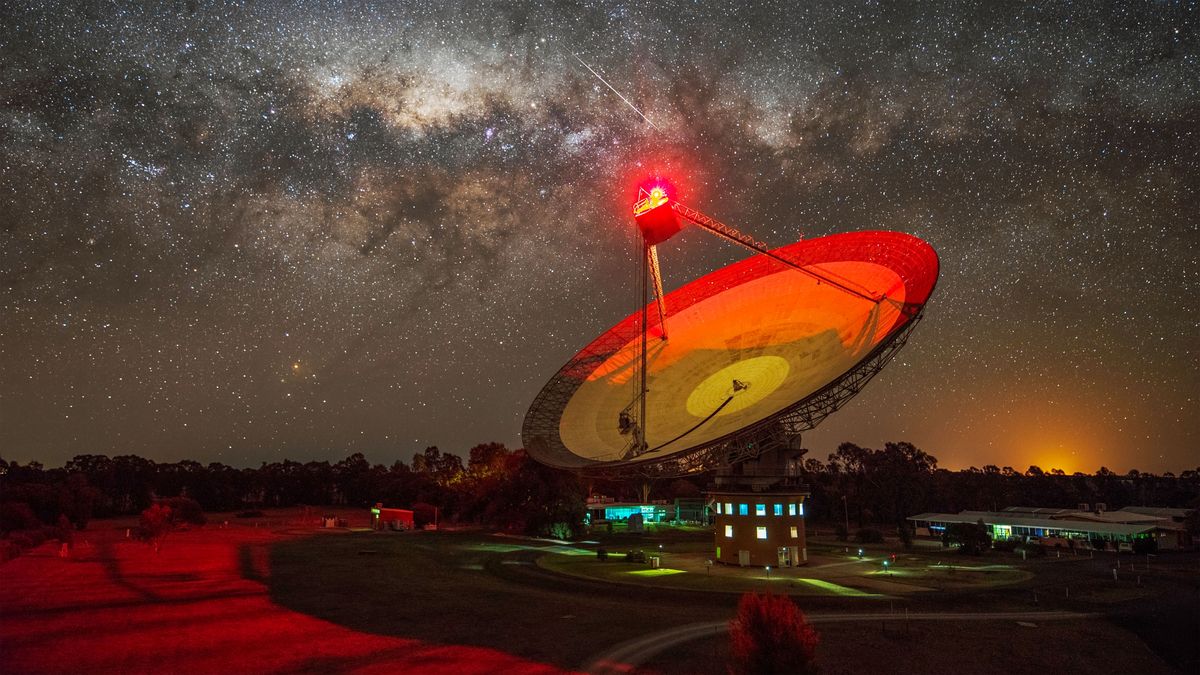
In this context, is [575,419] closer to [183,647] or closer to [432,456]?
[183,647]

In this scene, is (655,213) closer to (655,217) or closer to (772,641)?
(655,217)

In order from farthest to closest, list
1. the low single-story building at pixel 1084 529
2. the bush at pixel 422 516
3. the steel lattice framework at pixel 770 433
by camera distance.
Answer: the bush at pixel 422 516, the low single-story building at pixel 1084 529, the steel lattice framework at pixel 770 433

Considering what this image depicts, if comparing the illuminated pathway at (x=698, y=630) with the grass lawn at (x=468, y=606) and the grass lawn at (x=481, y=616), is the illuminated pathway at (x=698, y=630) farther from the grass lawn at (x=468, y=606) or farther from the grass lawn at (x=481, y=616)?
the grass lawn at (x=468, y=606)

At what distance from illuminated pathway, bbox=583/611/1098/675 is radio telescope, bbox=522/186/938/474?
28.4 feet

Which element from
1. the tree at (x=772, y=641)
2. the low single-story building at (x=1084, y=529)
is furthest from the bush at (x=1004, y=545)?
the tree at (x=772, y=641)

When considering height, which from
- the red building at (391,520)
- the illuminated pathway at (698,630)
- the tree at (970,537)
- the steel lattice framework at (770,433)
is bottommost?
the red building at (391,520)

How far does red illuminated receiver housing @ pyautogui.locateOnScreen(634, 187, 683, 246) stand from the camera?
34031 millimetres

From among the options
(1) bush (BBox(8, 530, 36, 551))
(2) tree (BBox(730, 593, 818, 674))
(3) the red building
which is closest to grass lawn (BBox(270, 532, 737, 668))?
(2) tree (BBox(730, 593, 818, 674))

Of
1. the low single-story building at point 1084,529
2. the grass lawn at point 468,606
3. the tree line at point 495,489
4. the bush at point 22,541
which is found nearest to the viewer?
the grass lawn at point 468,606

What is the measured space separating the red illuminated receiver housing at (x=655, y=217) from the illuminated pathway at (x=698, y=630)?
19097 millimetres

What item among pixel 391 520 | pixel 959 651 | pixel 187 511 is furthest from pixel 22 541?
pixel 959 651

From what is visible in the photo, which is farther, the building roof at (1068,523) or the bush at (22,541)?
the building roof at (1068,523)

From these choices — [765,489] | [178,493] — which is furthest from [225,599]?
[178,493]

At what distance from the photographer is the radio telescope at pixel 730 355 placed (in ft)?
105
